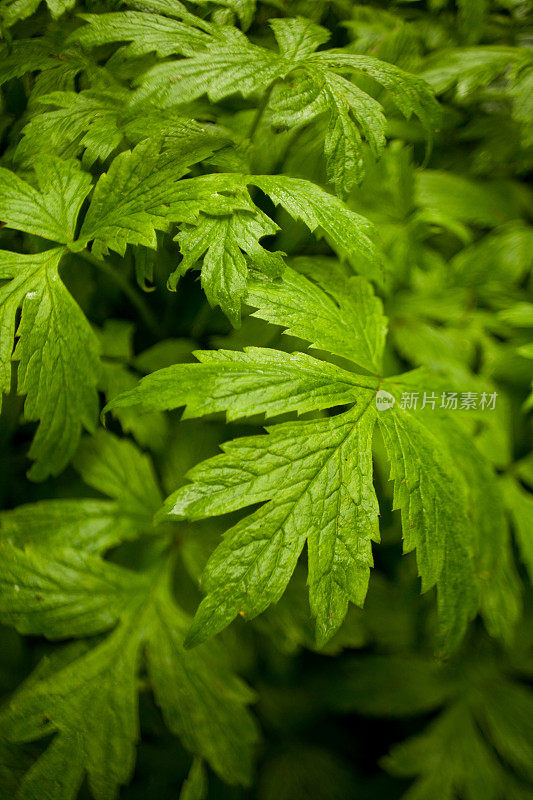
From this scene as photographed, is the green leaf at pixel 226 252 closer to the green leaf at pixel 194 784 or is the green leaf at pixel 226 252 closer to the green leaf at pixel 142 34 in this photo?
the green leaf at pixel 142 34

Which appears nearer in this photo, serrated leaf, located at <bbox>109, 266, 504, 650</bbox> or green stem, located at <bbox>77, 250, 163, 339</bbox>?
serrated leaf, located at <bbox>109, 266, 504, 650</bbox>

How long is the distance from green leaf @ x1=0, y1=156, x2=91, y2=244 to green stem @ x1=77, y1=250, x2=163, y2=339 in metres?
0.08

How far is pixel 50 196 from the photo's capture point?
0.73 metres

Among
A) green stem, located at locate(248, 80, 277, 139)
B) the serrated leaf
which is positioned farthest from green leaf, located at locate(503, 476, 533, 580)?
green stem, located at locate(248, 80, 277, 139)

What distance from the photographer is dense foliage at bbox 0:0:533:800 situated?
2.17ft

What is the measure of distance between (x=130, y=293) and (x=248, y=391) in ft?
1.23

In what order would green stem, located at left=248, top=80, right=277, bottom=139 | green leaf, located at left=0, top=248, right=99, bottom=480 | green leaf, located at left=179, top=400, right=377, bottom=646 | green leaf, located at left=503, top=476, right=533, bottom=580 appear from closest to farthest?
green leaf, located at left=179, top=400, right=377, bottom=646 → green leaf, located at left=0, top=248, right=99, bottom=480 → green stem, located at left=248, top=80, right=277, bottom=139 → green leaf, located at left=503, top=476, right=533, bottom=580

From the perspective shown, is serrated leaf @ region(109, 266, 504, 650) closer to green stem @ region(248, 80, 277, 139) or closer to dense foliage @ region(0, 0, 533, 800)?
dense foliage @ region(0, 0, 533, 800)

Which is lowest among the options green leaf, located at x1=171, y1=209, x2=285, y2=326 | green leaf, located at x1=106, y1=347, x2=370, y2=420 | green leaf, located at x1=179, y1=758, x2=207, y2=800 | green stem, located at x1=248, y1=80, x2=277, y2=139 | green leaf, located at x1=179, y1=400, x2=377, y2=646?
green leaf, located at x1=179, y1=758, x2=207, y2=800

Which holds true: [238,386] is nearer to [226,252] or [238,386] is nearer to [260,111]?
[226,252]

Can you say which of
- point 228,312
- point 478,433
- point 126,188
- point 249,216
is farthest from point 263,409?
point 478,433

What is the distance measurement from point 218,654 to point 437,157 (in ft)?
3.83

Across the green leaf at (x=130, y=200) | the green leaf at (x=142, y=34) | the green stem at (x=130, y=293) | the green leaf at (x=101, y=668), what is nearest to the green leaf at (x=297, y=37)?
the green leaf at (x=142, y=34)

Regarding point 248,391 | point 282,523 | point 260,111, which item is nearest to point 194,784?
point 282,523
